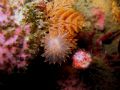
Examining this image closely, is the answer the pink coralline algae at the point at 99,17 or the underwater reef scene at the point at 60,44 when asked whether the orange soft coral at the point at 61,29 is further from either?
the pink coralline algae at the point at 99,17

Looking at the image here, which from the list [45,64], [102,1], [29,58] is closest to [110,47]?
Result: [102,1]

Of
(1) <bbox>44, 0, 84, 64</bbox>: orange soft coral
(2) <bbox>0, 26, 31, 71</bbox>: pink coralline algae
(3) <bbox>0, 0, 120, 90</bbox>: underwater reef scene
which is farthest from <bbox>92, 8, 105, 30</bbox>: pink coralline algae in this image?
(2) <bbox>0, 26, 31, 71</bbox>: pink coralline algae

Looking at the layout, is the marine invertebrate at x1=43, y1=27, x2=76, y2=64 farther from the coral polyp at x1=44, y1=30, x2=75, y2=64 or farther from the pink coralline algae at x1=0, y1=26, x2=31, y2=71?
the pink coralline algae at x1=0, y1=26, x2=31, y2=71

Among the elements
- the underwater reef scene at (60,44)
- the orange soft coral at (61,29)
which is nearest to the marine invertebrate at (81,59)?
the underwater reef scene at (60,44)

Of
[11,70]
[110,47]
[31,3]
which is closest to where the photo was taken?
[11,70]

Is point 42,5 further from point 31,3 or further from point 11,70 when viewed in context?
point 11,70

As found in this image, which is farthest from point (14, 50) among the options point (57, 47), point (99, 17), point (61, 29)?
point (99, 17)

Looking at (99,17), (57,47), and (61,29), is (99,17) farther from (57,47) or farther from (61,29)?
(57,47)
